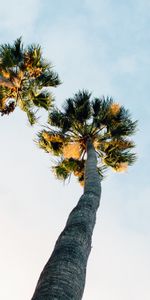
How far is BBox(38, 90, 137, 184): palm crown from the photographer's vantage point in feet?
42.2

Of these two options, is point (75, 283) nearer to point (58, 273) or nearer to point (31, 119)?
point (58, 273)

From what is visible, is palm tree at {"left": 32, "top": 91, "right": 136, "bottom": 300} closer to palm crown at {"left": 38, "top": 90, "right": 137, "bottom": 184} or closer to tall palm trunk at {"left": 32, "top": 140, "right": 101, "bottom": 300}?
palm crown at {"left": 38, "top": 90, "right": 137, "bottom": 184}

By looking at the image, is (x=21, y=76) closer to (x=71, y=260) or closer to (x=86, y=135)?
(x=86, y=135)

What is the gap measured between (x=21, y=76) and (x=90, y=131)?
128 inches

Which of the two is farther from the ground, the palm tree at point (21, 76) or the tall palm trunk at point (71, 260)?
the palm tree at point (21, 76)

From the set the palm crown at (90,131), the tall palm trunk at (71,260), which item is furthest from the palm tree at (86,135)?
the tall palm trunk at (71,260)

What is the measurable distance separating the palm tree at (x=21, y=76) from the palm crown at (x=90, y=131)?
137cm

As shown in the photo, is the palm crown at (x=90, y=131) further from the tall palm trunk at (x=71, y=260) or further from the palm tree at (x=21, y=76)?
the tall palm trunk at (x=71, y=260)

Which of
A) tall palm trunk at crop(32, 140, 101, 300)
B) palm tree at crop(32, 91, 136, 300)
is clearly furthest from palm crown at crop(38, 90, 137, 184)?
tall palm trunk at crop(32, 140, 101, 300)

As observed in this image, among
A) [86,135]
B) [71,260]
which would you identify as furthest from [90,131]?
[71,260]

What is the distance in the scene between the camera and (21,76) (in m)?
13.1

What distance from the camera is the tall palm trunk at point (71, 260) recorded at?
3.55 metres

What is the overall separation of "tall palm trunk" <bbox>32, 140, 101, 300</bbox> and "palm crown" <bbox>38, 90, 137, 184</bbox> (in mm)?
6494

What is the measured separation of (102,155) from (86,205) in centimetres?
711
